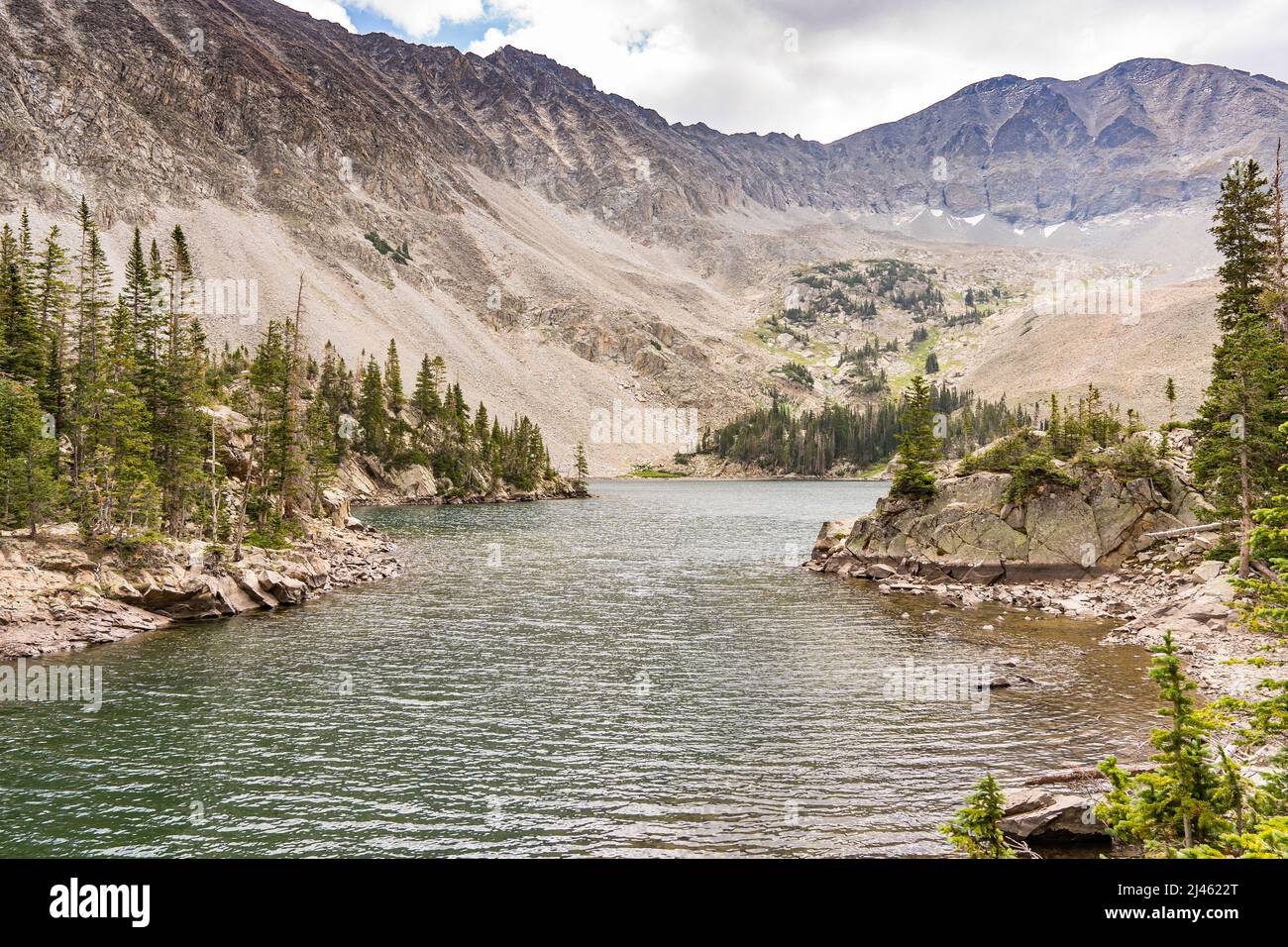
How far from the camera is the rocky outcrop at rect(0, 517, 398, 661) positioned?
35781mm

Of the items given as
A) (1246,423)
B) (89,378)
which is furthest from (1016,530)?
(89,378)

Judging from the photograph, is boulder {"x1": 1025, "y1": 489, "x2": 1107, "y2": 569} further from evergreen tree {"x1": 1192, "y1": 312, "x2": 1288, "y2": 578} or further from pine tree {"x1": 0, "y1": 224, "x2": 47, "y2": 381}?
pine tree {"x1": 0, "y1": 224, "x2": 47, "y2": 381}

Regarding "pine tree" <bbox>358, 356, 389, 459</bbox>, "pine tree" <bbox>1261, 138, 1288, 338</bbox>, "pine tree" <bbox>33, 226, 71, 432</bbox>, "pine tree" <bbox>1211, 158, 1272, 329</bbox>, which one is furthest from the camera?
"pine tree" <bbox>358, 356, 389, 459</bbox>

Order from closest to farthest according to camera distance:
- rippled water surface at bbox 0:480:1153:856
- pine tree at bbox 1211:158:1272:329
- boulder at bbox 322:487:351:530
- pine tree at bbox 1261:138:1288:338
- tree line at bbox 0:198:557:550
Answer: rippled water surface at bbox 0:480:1153:856 < pine tree at bbox 1261:138:1288:338 < tree line at bbox 0:198:557:550 < pine tree at bbox 1211:158:1272:329 < boulder at bbox 322:487:351:530

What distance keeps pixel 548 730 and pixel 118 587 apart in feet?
96.6

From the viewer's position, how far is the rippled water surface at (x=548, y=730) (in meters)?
18.6

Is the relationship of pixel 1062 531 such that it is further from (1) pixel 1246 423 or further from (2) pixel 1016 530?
(1) pixel 1246 423

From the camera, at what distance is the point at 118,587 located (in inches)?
1597

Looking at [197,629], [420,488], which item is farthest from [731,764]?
[420,488]

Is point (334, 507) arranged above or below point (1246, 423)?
below

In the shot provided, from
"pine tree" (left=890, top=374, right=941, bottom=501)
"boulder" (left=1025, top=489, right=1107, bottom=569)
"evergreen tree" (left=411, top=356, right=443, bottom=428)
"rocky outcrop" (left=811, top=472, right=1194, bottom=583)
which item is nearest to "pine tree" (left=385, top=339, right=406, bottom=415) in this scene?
"evergreen tree" (left=411, top=356, right=443, bottom=428)

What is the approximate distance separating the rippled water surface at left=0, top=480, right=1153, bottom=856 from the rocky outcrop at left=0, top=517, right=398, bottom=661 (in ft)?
7.56
